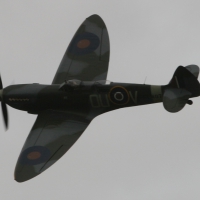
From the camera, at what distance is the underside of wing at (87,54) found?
41344mm

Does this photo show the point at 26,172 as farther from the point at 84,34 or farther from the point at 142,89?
the point at 84,34

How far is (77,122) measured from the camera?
128ft

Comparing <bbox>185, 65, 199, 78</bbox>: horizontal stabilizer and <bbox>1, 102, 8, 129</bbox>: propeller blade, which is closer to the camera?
<bbox>185, 65, 199, 78</bbox>: horizontal stabilizer

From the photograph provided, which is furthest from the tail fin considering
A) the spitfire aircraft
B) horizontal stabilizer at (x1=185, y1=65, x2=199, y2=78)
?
horizontal stabilizer at (x1=185, y1=65, x2=199, y2=78)

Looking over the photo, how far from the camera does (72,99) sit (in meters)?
39.3

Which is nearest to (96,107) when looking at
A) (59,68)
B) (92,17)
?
(59,68)

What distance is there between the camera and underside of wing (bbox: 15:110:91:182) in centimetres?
3688

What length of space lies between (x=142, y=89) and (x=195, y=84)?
2315 mm

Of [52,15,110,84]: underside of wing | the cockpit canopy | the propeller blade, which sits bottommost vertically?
the propeller blade

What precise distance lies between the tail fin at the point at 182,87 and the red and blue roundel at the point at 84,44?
583cm

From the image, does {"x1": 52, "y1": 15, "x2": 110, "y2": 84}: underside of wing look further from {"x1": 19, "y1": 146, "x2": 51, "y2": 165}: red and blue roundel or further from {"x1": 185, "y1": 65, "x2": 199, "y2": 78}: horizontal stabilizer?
{"x1": 19, "y1": 146, "x2": 51, "y2": 165}: red and blue roundel

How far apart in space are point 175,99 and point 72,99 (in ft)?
15.3

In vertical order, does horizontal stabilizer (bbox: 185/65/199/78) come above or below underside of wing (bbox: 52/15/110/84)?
below

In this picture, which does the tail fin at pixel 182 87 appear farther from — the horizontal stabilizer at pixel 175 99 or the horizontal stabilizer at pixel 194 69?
the horizontal stabilizer at pixel 194 69
